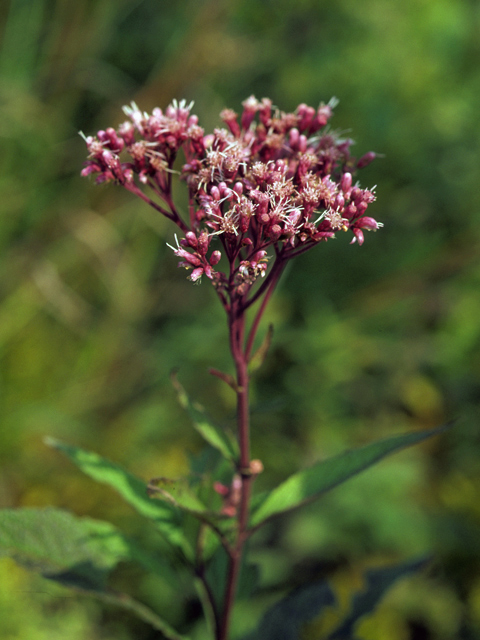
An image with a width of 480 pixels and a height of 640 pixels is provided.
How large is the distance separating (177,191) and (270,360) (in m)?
1.00

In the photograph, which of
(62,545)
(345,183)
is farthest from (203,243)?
(62,545)

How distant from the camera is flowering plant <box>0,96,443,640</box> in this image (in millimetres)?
836

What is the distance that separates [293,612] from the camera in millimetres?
1051

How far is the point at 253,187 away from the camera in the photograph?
0.90 meters

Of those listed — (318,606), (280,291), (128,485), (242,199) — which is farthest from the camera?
(280,291)

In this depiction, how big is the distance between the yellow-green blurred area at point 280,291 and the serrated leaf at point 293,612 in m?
0.98

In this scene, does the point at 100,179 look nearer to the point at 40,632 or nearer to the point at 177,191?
the point at 40,632

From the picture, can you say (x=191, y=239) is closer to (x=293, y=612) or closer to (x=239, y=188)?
(x=239, y=188)

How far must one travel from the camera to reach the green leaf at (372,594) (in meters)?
1.12

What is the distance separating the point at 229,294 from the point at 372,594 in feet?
2.46

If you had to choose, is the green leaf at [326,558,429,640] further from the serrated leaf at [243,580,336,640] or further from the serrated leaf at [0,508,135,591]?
the serrated leaf at [0,508,135,591]

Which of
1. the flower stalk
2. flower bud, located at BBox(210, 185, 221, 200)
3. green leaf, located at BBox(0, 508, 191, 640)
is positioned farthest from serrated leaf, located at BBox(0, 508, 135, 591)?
flower bud, located at BBox(210, 185, 221, 200)

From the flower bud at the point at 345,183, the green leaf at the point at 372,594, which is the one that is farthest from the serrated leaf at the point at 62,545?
the flower bud at the point at 345,183

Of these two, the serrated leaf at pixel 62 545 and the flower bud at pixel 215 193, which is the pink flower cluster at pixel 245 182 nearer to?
the flower bud at pixel 215 193
